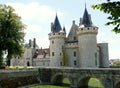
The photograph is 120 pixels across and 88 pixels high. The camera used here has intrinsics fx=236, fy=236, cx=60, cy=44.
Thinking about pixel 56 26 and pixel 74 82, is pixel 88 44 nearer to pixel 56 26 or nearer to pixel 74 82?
pixel 56 26

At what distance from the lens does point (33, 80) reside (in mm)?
30797

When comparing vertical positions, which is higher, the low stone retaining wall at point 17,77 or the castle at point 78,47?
the castle at point 78,47

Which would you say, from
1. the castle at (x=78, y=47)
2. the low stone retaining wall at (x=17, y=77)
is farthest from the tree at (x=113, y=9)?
the castle at (x=78, y=47)

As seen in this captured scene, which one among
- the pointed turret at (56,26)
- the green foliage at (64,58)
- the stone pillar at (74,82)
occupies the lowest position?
the stone pillar at (74,82)

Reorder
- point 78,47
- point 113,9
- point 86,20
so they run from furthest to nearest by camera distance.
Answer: point 78,47, point 86,20, point 113,9

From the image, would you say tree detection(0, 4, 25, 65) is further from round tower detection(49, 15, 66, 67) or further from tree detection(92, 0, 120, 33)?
tree detection(92, 0, 120, 33)

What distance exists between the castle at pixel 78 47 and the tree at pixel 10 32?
34.5ft

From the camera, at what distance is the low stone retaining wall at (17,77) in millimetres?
26219

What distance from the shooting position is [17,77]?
28312 mm

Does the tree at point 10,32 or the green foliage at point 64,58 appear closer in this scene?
the tree at point 10,32

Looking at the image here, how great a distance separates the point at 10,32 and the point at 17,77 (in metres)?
6.54

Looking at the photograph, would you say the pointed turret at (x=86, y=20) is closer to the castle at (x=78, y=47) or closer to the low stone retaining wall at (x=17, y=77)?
the castle at (x=78, y=47)

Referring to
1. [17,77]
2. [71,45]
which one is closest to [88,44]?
[71,45]

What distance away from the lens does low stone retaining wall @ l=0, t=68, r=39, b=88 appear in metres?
26.2
